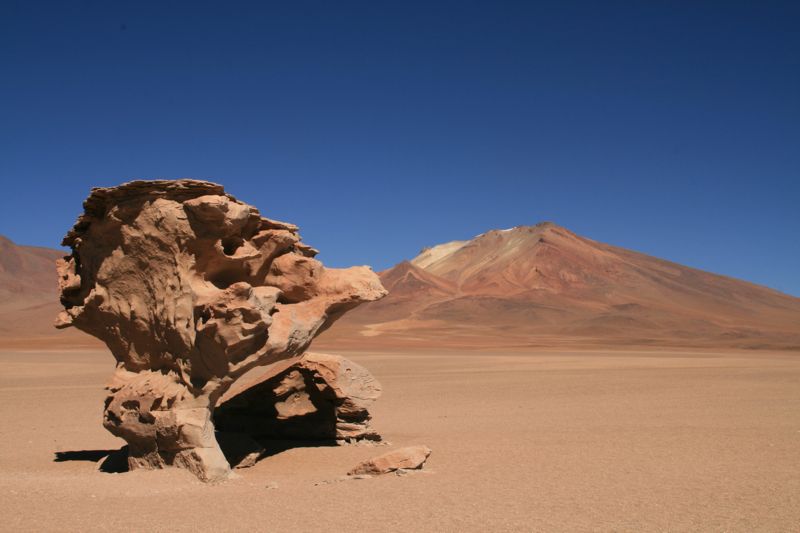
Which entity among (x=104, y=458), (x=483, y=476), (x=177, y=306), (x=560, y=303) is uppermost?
(x=560, y=303)

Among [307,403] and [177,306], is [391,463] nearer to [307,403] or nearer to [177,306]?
[177,306]

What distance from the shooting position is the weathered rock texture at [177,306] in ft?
32.1

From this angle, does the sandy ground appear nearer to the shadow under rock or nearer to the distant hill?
the shadow under rock

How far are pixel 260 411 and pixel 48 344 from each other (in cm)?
5529

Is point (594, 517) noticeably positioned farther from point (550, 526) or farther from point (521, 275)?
point (521, 275)

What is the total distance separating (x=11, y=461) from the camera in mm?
11477

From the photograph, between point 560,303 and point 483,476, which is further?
point 560,303

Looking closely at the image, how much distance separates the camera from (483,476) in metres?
9.83

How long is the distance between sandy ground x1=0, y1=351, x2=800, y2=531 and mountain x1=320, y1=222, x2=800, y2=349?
49.1m

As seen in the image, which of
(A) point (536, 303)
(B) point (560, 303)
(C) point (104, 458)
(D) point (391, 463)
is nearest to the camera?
(D) point (391, 463)

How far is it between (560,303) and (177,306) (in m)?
97.1

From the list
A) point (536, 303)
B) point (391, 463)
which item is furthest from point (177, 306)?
point (536, 303)

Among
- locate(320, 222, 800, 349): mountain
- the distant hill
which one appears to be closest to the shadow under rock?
the distant hill

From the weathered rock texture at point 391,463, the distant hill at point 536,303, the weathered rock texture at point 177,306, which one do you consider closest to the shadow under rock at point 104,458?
the weathered rock texture at point 177,306
